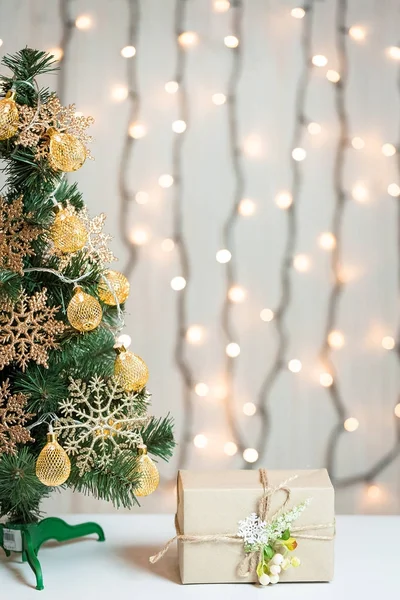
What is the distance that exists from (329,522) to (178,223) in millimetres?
684

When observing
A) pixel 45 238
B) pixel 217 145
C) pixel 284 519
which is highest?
pixel 217 145

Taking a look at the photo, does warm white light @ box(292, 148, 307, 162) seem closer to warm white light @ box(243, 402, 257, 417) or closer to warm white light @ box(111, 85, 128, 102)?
warm white light @ box(111, 85, 128, 102)

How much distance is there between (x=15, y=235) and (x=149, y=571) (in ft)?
1.90

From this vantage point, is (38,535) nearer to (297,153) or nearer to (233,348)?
(233,348)

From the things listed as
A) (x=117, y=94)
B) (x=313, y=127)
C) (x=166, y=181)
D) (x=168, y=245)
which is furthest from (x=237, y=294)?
(x=117, y=94)

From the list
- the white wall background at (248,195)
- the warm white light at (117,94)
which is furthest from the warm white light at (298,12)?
the warm white light at (117,94)

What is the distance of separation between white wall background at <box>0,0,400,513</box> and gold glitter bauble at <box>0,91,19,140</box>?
0.44 meters

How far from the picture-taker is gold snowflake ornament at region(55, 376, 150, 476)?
1113 mm

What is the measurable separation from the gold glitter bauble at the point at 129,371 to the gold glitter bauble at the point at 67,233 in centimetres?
18

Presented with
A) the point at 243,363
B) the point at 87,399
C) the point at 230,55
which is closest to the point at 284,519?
the point at 87,399

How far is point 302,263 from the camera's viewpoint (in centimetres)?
151

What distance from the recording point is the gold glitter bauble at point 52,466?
1.04 m

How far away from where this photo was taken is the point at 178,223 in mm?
1505

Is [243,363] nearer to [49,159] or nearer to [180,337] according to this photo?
[180,337]
